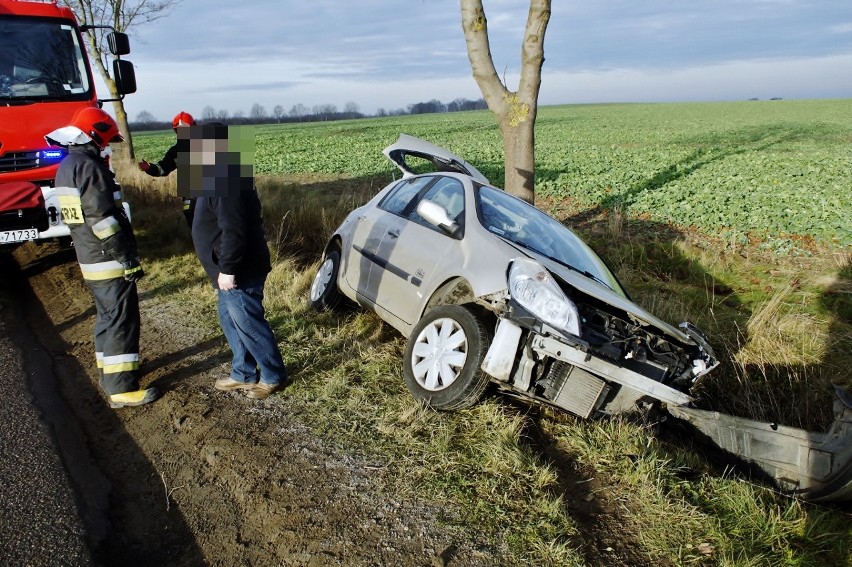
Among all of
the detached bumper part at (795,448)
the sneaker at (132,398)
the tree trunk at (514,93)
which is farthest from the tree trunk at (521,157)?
the sneaker at (132,398)

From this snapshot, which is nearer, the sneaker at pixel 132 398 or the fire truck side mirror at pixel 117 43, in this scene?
the sneaker at pixel 132 398

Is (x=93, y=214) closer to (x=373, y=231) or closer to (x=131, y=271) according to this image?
(x=131, y=271)

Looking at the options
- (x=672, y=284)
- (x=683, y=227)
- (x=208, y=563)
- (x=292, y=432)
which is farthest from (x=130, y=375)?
(x=683, y=227)

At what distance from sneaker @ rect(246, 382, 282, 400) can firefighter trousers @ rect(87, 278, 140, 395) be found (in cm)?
81

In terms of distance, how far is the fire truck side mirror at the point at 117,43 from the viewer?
24.9ft

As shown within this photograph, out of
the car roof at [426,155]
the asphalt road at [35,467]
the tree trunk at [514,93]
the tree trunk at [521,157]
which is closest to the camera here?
the asphalt road at [35,467]

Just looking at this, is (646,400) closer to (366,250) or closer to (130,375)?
(366,250)

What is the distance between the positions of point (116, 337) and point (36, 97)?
179 inches

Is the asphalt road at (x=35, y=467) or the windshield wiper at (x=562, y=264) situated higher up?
the windshield wiper at (x=562, y=264)

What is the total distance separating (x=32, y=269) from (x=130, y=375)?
15.1 feet

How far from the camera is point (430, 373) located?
4.25m

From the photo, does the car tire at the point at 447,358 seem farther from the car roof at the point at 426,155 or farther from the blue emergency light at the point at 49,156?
the blue emergency light at the point at 49,156

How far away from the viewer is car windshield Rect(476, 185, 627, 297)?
475 cm

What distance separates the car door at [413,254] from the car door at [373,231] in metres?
0.02
